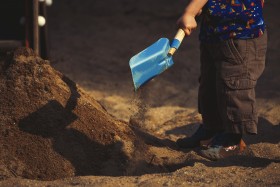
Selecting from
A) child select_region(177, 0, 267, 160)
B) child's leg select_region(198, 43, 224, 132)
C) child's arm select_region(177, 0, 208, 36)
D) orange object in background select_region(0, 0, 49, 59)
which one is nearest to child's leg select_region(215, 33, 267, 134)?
child select_region(177, 0, 267, 160)

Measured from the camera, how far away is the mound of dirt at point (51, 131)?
2834mm

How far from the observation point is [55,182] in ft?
8.86

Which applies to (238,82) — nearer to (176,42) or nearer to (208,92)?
(208,92)

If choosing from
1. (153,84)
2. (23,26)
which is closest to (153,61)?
(23,26)

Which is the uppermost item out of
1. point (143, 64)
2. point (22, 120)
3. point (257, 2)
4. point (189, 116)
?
point (257, 2)

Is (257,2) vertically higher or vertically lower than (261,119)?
higher

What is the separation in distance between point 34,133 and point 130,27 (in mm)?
3262

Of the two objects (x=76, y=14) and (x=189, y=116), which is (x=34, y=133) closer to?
(x=189, y=116)

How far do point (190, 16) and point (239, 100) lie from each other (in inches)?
18.9

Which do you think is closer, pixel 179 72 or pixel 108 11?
pixel 179 72

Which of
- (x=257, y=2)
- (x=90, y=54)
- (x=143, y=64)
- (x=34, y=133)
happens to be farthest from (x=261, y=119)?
(x=90, y=54)

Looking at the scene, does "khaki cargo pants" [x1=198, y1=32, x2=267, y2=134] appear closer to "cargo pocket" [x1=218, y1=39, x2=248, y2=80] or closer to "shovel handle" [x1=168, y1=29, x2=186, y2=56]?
"cargo pocket" [x1=218, y1=39, x2=248, y2=80]

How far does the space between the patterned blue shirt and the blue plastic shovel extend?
0.77 feet

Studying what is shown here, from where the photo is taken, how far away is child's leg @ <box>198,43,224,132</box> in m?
3.16
